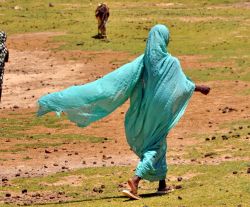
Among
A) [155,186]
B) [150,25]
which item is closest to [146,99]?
[155,186]

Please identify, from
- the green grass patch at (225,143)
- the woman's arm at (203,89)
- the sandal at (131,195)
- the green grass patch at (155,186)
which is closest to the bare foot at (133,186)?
the sandal at (131,195)

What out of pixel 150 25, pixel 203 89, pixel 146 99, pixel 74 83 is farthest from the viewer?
pixel 150 25

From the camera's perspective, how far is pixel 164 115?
11500 mm

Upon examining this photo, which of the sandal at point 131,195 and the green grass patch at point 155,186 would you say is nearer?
the green grass patch at point 155,186

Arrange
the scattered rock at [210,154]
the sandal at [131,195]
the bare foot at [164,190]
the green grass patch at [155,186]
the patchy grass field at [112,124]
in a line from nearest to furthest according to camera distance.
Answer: the green grass patch at [155,186] < the sandal at [131,195] < the bare foot at [164,190] < the patchy grass field at [112,124] < the scattered rock at [210,154]

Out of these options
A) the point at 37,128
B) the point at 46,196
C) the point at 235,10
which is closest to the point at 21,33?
the point at 235,10

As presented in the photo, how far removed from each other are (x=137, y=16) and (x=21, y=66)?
13627mm

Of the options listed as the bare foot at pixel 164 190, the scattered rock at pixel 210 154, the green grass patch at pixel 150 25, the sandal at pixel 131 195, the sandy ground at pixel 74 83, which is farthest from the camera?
the green grass patch at pixel 150 25

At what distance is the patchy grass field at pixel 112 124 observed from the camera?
12430mm

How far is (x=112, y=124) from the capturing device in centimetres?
1959

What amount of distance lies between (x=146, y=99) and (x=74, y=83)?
47.4 feet

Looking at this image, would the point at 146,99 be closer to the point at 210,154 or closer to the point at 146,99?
the point at 146,99

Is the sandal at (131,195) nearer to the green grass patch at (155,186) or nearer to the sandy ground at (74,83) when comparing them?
the green grass patch at (155,186)

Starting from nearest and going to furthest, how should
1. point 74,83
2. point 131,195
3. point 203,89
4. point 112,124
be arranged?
point 131,195, point 203,89, point 112,124, point 74,83
